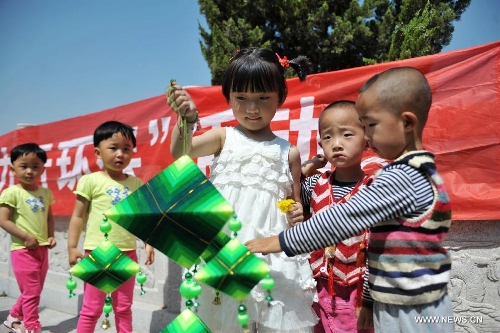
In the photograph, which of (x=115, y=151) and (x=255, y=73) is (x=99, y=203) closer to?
(x=115, y=151)

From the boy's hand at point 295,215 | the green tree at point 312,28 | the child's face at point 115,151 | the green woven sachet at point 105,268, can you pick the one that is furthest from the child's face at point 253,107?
the green tree at point 312,28

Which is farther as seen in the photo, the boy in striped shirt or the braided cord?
the braided cord

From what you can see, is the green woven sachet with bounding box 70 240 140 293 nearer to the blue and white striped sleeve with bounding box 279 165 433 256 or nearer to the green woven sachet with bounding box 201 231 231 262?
the green woven sachet with bounding box 201 231 231 262

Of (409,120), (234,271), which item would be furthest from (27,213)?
(409,120)

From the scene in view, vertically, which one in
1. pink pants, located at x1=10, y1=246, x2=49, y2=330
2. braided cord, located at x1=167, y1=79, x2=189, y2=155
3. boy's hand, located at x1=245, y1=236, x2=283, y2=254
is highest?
braided cord, located at x1=167, y1=79, x2=189, y2=155

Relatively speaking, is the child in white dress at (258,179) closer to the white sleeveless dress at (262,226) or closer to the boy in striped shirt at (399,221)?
the white sleeveless dress at (262,226)

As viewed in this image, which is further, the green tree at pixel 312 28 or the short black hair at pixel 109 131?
the green tree at pixel 312 28

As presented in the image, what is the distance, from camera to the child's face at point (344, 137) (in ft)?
5.92

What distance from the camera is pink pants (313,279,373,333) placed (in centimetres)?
176

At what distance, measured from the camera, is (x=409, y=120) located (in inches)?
50.4

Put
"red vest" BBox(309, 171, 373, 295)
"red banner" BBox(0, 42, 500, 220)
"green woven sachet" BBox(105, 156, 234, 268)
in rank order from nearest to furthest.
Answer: "green woven sachet" BBox(105, 156, 234, 268) → "red vest" BBox(309, 171, 373, 295) → "red banner" BBox(0, 42, 500, 220)

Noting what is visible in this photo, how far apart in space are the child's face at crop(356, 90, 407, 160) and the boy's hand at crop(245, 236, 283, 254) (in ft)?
1.50

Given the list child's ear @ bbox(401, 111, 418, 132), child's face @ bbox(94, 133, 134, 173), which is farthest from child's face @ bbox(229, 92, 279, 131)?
child's face @ bbox(94, 133, 134, 173)

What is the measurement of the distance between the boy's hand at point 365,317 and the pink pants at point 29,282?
295 cm
